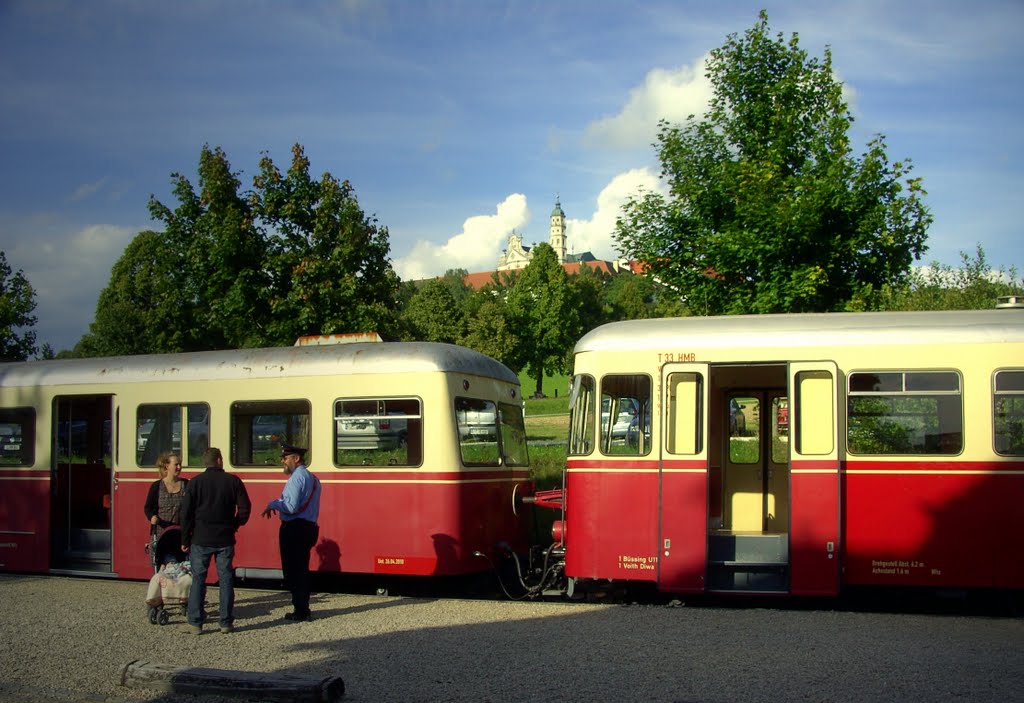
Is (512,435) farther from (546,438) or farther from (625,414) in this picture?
(546,438)

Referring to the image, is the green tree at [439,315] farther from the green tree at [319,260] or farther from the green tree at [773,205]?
the green tree at [773,205]

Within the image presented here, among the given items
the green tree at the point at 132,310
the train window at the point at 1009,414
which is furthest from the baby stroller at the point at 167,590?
the green tree at the point at 132,310

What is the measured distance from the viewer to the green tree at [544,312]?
62.1m

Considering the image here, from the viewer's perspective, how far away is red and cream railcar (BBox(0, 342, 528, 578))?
12477 millimetres

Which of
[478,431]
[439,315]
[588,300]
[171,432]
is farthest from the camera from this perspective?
[588,300]

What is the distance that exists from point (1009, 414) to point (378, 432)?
7.18m

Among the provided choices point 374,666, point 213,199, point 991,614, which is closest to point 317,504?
point 374,666

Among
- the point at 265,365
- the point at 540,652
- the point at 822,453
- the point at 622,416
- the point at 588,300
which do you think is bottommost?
the point at 540,652

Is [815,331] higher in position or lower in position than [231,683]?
higher

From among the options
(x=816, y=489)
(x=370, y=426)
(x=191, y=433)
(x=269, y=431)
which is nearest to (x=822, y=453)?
(x=816, y=489)

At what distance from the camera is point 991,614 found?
11828 mm

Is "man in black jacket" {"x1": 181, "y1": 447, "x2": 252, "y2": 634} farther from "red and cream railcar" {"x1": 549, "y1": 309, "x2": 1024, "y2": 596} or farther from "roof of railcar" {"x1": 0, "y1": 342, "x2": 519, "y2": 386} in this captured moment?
"red and cream railcar" {"x1": 549, "y1": 309, "x2": 1024, "y2": 596}

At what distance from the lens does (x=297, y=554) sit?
35.0 feet

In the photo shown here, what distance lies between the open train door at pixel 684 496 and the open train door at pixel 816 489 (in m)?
0.94
